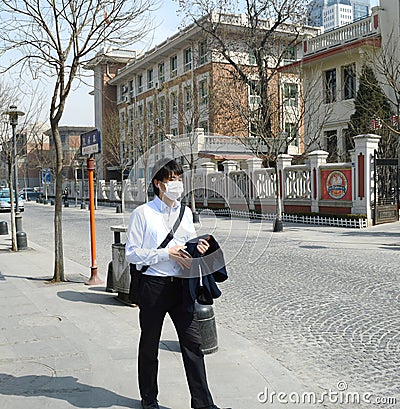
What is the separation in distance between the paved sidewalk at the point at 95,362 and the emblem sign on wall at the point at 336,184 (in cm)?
1417

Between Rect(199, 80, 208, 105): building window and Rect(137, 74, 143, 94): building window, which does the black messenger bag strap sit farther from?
Rect(137, 74, 143, 94): building window

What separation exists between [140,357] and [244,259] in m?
8.45

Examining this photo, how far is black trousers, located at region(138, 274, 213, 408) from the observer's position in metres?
4.00

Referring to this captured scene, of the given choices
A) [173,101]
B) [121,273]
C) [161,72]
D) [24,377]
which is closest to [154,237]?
[24,377]

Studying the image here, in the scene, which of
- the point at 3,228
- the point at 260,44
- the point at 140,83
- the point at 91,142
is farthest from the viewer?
the point at 140,83

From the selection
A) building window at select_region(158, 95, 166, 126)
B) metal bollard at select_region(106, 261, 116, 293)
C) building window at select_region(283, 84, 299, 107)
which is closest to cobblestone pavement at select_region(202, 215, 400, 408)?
metal bollard at select_region(106, 261, 116, 293)

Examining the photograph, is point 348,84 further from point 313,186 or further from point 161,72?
point 161,72

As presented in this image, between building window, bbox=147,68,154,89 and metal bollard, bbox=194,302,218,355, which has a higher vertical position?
building window, bbox=147,68,154,89

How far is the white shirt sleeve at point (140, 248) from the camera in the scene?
3959 millimetres

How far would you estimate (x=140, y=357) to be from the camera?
13.8 feet

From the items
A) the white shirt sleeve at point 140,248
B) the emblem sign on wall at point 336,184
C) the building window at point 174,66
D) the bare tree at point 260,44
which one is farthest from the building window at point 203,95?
the white shirt sleeve at point 140,248

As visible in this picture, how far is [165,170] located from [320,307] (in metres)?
4.31

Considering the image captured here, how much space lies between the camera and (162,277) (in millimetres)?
4059

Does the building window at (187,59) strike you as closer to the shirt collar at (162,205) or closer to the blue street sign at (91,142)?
the blue street sign at (91,142)
